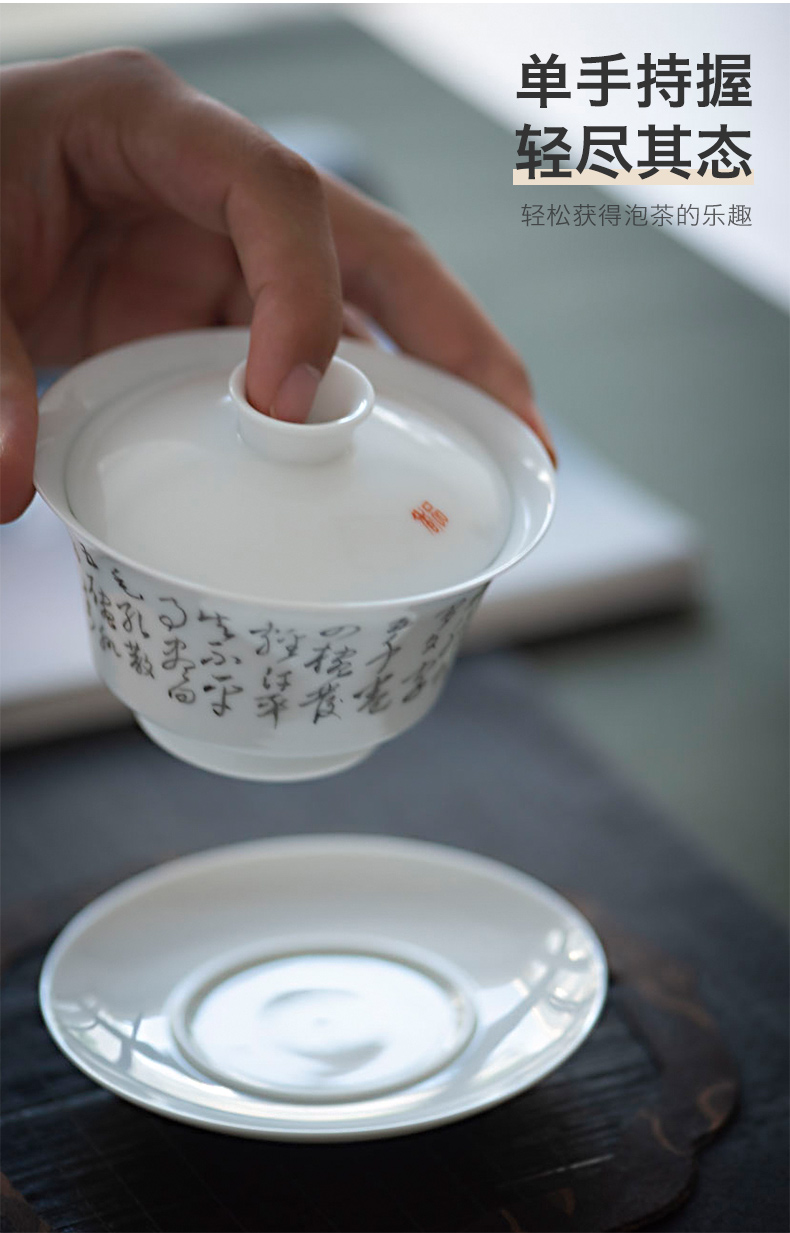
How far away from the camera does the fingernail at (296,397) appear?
469mm

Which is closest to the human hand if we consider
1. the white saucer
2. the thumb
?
the thumb

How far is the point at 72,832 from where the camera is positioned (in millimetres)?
730

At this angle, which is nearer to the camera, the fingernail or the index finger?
Result: the fingernail

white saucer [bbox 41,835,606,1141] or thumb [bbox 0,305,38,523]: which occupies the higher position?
thumb [bbox 0,305,38,523]

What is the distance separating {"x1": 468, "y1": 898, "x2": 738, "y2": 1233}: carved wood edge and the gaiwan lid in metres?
0.25

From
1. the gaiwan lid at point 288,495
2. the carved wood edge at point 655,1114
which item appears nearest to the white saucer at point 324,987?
the carved wood edge at point 655,1114

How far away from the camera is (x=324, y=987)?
A: 0.58m

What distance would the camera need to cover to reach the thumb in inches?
17.6

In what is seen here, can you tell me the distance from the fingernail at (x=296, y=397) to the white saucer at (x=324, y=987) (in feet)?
0.84

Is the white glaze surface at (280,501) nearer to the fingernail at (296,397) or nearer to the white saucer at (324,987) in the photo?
the fingernail at (296,397)

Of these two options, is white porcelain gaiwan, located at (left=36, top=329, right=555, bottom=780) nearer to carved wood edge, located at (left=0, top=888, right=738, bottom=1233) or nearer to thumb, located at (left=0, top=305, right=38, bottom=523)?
thumb, located at (left=0, top=305, right=38, bottom=523)

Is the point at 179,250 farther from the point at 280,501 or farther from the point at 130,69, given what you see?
the point at 280,501

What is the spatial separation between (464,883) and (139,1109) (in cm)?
19

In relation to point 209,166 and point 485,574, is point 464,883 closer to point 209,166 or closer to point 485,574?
point 485,574
